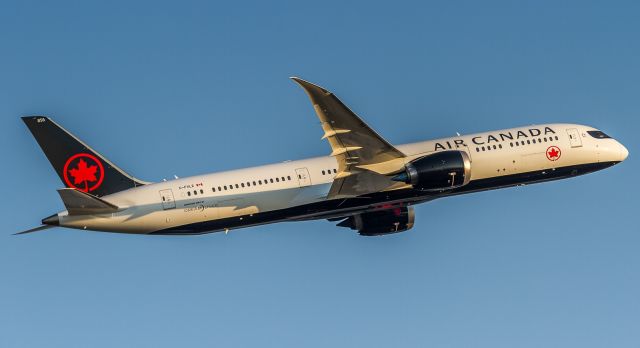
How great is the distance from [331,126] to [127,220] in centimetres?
1423

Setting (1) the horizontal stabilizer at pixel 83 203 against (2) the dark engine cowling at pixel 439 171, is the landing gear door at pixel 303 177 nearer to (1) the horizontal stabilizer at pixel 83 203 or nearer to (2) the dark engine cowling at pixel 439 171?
(2) the dark engine cowling at pixel 439 171

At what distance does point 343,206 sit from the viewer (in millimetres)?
63000

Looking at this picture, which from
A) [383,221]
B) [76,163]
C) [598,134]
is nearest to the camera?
[76,163]

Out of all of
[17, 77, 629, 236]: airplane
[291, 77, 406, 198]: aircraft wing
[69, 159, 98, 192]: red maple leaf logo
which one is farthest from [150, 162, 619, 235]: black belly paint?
[69, 159, 98, 192]: red maple leaf logo

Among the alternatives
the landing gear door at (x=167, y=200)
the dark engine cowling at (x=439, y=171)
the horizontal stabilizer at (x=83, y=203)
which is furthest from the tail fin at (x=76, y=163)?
the dark engine cowling at (x=439, y=171)

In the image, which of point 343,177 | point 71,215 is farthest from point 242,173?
point 71,215

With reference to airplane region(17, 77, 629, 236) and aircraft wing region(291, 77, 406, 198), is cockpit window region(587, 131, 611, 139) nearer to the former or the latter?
airplane region(17, 77, 629, 236)

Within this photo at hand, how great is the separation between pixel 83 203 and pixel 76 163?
495cm

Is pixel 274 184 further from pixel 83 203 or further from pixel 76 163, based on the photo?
pixel 76 163

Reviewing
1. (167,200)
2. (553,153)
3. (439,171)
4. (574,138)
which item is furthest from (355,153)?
(574,138)

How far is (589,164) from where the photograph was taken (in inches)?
2640

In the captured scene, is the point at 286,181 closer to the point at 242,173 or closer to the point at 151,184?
the point at 242,173

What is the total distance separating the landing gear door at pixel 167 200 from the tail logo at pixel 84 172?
4.53m

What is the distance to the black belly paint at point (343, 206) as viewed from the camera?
2429 inches
